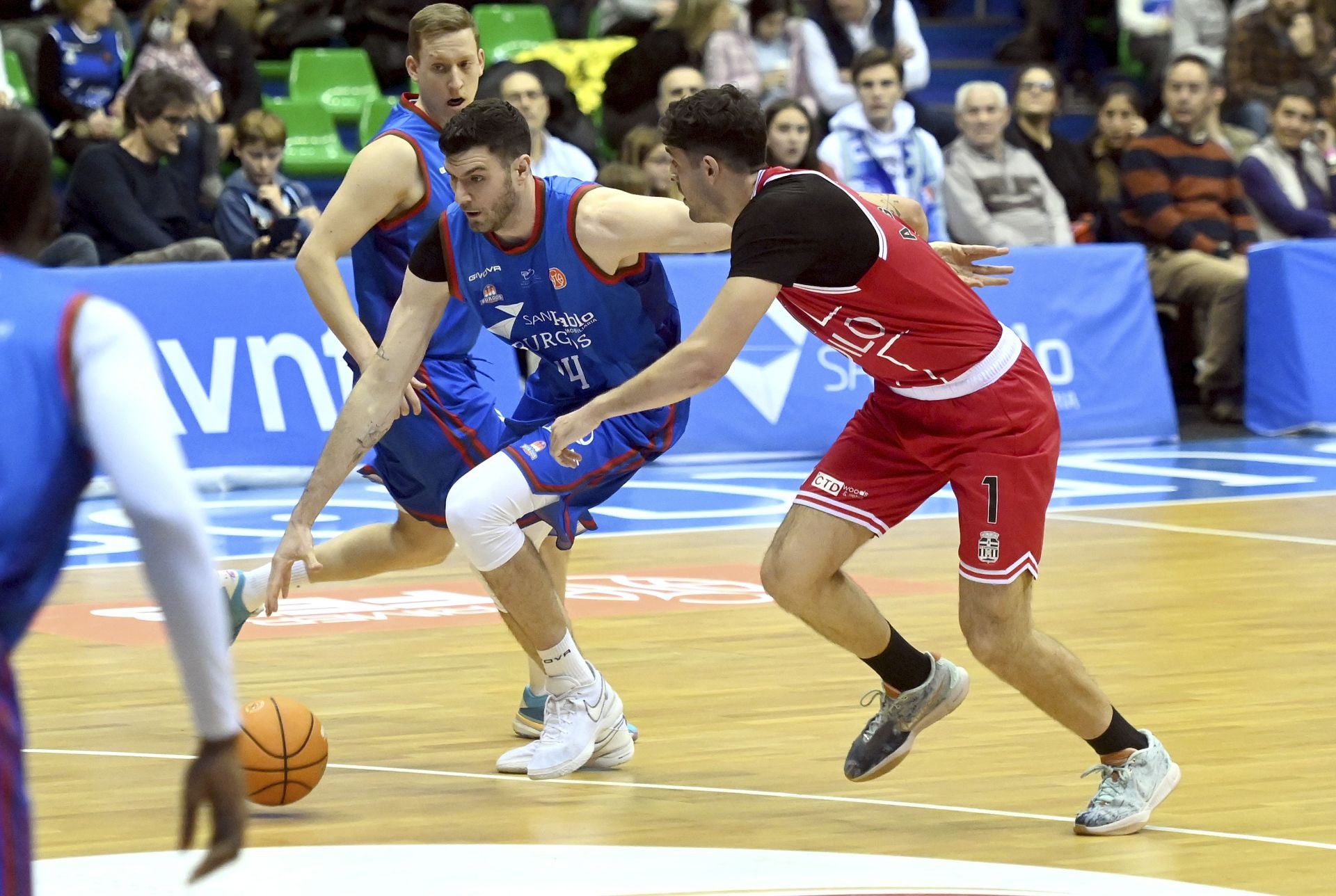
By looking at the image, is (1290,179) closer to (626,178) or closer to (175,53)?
(626,178)

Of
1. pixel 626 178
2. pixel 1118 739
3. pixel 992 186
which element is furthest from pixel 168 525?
pixel 992 186

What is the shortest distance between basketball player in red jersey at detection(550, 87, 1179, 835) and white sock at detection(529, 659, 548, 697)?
1.03 meters

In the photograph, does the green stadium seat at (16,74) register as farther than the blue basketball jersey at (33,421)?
Yes

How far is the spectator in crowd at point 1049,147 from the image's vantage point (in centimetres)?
1436

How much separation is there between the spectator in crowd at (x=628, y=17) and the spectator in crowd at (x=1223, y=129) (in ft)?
12.7

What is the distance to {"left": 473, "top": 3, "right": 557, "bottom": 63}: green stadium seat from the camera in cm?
1534

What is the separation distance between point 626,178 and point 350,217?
619cm

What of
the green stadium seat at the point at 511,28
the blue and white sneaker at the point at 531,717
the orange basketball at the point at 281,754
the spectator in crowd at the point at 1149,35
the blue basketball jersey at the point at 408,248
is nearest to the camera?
the orange basketball at the point at 281,754

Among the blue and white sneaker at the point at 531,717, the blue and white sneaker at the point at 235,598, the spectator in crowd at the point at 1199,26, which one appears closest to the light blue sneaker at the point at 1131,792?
the blue and white sneaker at the point at 531,717

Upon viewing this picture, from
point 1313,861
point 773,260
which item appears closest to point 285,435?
point 773,260

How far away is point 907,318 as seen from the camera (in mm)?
4789

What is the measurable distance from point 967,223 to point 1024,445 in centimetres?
880

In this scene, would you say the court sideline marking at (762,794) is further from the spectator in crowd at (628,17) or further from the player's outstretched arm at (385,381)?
the spectator in crowd at (628,17)

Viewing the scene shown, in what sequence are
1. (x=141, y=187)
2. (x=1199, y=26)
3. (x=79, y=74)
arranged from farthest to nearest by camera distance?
(x=1199, y=26) → (x=79, y=74) → (x=141, y=187)
